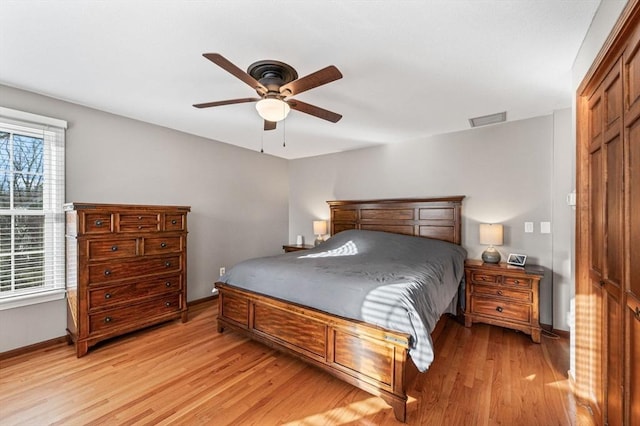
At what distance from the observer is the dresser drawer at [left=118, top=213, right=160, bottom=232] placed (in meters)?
2.79

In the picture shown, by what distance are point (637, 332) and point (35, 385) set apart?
3732 millimetres

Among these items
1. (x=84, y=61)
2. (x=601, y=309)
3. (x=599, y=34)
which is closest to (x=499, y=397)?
(x=601, y=309)

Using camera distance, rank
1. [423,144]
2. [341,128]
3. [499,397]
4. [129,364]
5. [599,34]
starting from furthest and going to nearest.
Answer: [423,144], [341,128], [129,364], [499,397], [599,34]

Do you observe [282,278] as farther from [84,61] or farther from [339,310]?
[84,61]

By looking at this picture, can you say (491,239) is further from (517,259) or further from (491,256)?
(517,259)

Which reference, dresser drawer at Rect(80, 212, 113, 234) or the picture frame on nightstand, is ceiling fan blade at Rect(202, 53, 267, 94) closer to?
dresser drawer at Rect(80, 212, 113, 234)

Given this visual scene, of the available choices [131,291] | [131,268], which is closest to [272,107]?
[131,268]

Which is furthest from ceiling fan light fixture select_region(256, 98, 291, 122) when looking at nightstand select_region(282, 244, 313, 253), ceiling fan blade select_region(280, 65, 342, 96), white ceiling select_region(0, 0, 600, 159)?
nightstand select_region(282, 244, 313, 253)

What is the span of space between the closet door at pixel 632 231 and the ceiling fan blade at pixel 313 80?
135 centimetres

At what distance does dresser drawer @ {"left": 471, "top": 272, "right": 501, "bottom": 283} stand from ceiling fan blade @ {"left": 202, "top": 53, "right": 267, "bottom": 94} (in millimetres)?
2918

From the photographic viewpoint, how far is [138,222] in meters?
2.90

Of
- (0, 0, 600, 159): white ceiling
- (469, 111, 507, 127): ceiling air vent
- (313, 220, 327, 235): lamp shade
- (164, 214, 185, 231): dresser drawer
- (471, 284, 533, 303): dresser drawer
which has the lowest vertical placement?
(471, 284, 533, 303): dresser drawer

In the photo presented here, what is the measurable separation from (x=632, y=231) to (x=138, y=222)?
12.1 ft

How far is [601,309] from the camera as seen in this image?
62.7 inches
